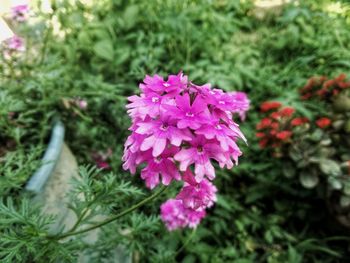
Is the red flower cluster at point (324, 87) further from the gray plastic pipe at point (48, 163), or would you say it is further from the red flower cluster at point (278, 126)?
the gray plastic pipe at point (48, 163)

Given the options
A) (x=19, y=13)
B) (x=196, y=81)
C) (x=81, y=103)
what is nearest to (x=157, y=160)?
(x=81, y=103)

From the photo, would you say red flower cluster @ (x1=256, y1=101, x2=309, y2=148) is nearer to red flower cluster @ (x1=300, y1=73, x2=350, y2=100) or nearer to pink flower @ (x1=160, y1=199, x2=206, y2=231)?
red flower cluster @ (x1=300, y1=73, x2=350, y2=100)

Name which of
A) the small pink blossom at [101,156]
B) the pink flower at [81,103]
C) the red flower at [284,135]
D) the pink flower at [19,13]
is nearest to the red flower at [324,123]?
the red flower at [284,135]

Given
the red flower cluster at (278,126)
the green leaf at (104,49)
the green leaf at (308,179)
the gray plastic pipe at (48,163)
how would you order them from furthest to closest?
the green leaf at (104,49) → the red flower cluster at (278,126) → the green leaf at (308,179) → the gray plastic pipe at (48,163)

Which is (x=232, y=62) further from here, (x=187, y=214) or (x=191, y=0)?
(x=187, y=214)

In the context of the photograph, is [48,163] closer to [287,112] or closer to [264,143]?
[264,143]

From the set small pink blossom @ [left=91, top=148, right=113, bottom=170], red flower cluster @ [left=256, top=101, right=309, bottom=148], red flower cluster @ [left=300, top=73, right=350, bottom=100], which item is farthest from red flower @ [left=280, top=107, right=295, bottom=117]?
small pink blossom @ [left=91, top=148, right=113, bottom=170]
